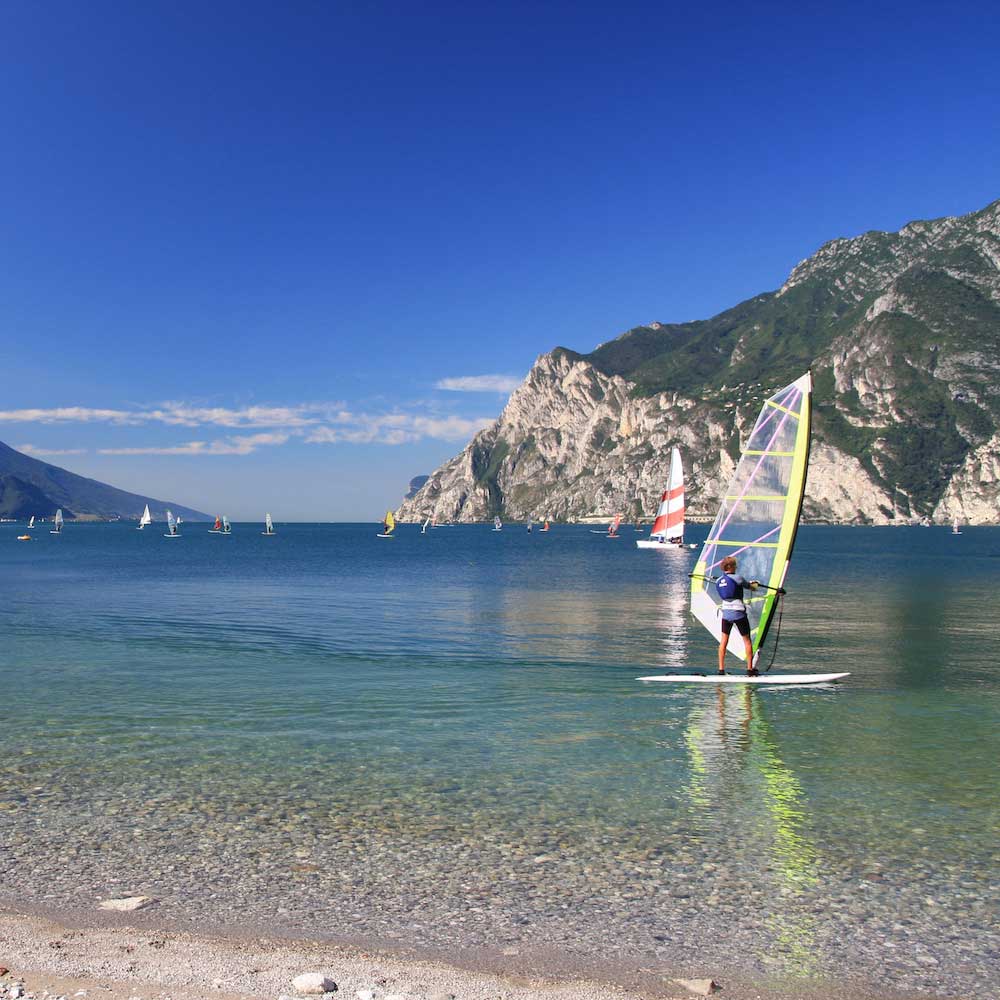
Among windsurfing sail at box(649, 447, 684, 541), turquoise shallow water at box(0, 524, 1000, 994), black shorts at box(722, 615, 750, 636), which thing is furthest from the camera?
windsurfing sail at box(649, 447, 684, 541)

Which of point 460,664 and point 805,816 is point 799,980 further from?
point 460,664

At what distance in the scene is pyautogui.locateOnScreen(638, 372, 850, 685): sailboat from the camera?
24.4 metres

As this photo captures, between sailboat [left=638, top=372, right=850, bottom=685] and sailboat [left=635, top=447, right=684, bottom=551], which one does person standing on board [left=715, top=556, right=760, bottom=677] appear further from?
sailboat [left=635, top=447, right=684, bottom=551]

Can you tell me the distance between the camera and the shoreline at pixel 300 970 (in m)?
7.98

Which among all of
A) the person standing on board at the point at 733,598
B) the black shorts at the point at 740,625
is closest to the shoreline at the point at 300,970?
the person standing on board at the point at 733,598

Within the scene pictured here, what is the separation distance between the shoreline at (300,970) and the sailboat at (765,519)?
666 inches

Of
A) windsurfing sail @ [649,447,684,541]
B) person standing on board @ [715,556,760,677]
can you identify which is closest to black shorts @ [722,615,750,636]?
person standing on board @ [715,556,760,677]

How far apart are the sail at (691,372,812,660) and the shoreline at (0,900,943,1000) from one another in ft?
55.8

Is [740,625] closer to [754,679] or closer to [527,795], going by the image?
[754,679]

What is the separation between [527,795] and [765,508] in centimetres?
1356

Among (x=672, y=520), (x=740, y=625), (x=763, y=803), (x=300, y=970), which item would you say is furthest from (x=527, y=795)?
(x=672, y=520)

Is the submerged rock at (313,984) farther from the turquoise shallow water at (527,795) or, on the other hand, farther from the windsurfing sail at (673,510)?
the windsurfing sail at (673,510)

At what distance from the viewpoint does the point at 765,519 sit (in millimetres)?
25281

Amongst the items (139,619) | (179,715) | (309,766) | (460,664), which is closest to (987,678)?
(460,664)
